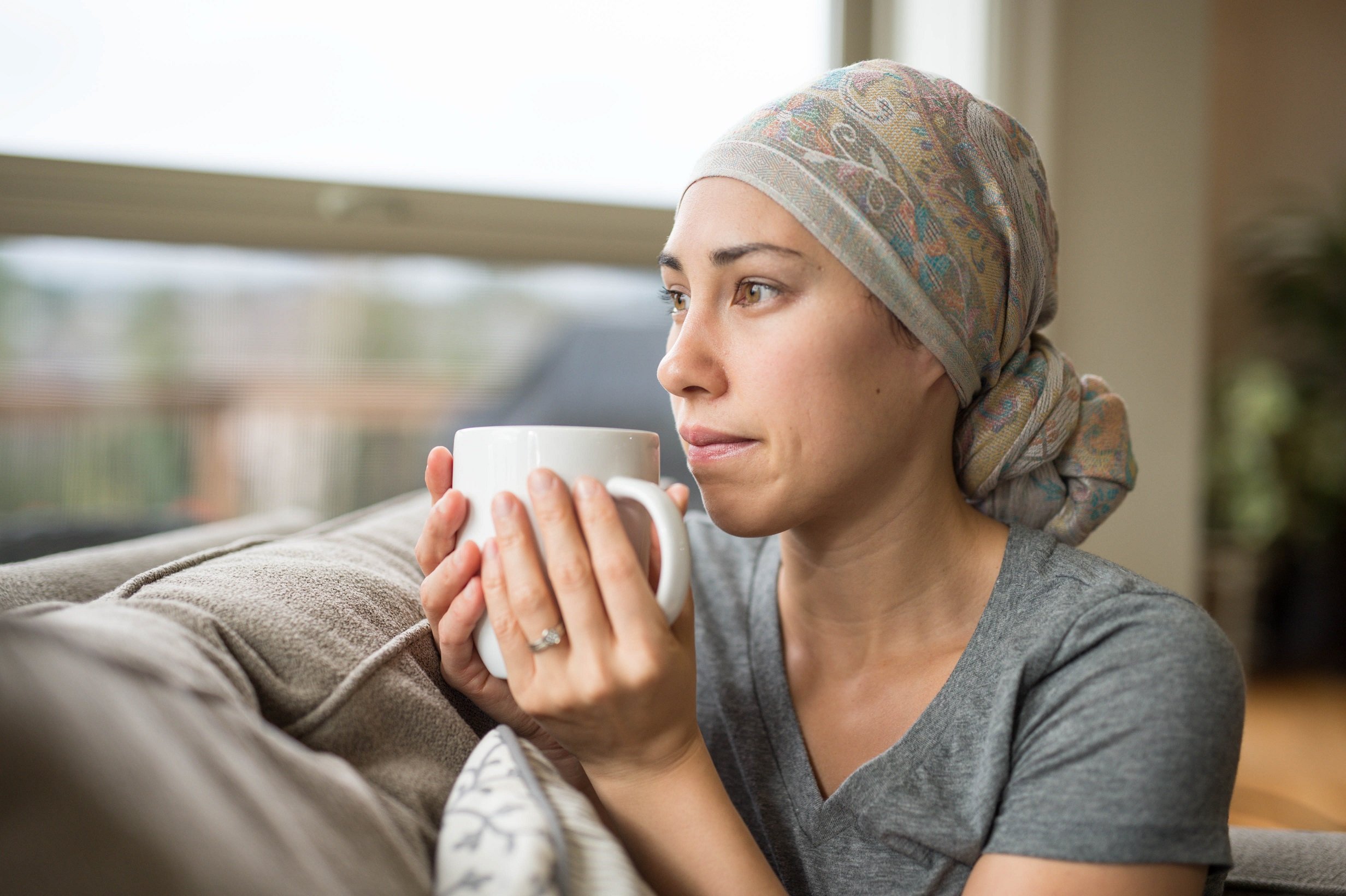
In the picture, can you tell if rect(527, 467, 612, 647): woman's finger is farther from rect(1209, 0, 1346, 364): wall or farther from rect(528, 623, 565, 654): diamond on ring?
rect(1209, 0, 1346, 364): wall

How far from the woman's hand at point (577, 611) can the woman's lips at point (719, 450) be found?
0.80 feet

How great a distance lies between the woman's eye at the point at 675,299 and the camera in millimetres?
981

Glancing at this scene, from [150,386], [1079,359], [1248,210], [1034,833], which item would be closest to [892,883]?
[1034,833]

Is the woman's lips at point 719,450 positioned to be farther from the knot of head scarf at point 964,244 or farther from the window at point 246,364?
the window at point 246,364

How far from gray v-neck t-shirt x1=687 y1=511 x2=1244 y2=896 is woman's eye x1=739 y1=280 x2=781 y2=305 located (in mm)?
373

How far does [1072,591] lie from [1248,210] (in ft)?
14.5

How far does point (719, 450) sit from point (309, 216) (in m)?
1.30

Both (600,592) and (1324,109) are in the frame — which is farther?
(1324,109)

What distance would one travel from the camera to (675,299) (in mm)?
999

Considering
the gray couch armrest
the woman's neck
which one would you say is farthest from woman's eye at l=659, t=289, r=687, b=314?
the gray couch armrest

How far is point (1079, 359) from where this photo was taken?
7.62 feet

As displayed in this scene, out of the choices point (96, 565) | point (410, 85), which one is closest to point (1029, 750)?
point (96, 565)

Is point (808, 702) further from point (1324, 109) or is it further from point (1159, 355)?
point (1324, 109)

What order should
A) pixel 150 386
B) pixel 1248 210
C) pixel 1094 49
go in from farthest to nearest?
pixel 1248 210 < pixel 1094 49 < pixel 150 386
